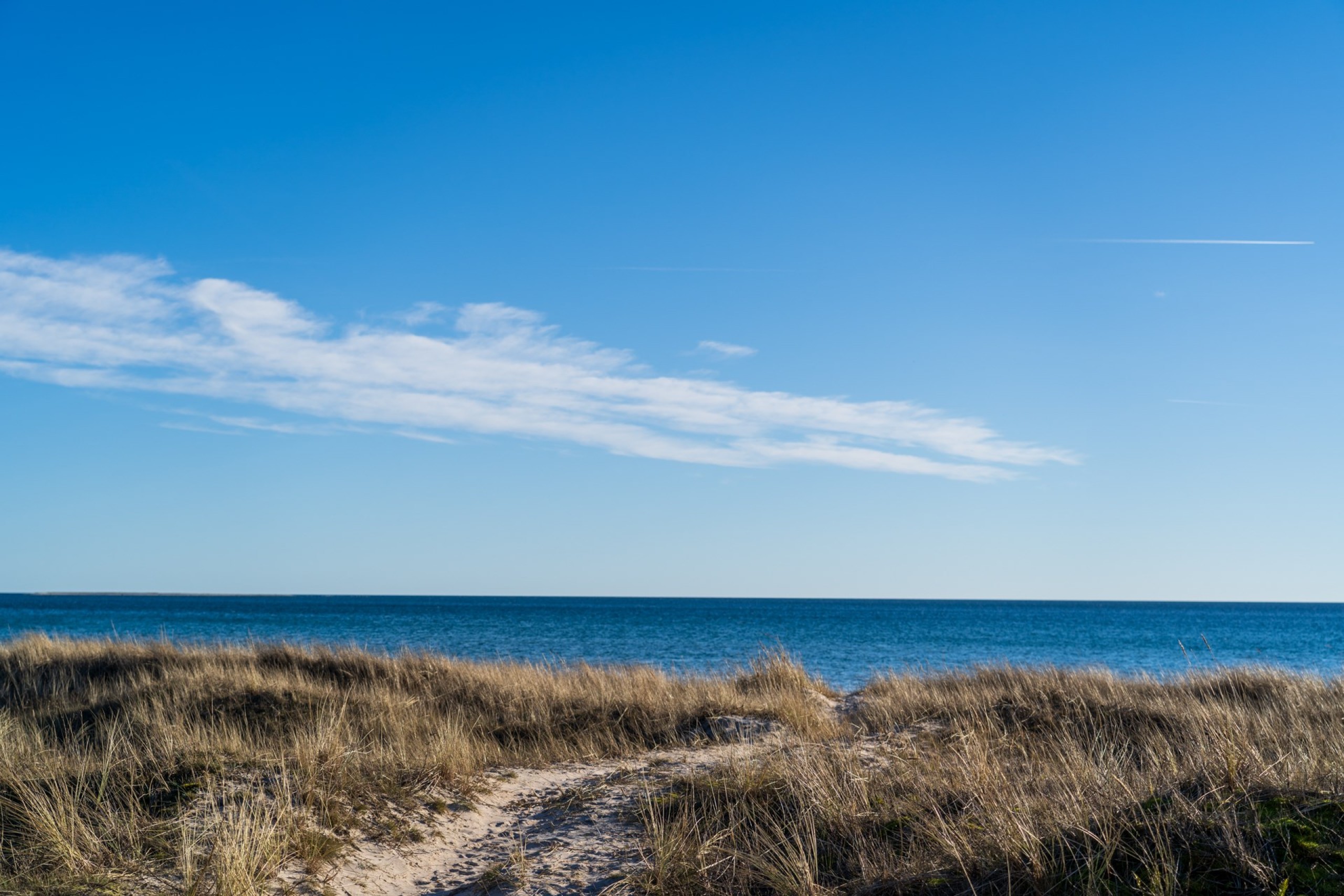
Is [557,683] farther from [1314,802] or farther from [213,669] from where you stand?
[1314,802]

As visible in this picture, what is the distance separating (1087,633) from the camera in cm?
6719

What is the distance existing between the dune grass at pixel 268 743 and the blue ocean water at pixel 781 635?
3.46 meters

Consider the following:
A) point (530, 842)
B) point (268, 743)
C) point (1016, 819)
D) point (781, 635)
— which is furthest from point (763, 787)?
point (781, 635)

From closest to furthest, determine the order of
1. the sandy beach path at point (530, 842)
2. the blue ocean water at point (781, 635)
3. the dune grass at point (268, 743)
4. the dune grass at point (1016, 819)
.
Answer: the dune grass at point (1016, 819), the dune grass at point (268, 743), the sandy beach path at point (530, 842), the blue ocean water at point (781, 635)

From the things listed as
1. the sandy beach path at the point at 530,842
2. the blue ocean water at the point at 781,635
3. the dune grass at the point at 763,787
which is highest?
the dune grass at the point at 763,787

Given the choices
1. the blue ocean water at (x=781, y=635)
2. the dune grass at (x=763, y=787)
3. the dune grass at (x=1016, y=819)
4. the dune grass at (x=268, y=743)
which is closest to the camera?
the dune grass at (x=1016, y=819)

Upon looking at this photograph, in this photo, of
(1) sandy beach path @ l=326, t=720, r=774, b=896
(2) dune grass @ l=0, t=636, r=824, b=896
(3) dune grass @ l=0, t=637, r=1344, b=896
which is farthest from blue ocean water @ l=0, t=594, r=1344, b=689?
(1) sandy beach path @ l=326, t=720, r=774, b=896

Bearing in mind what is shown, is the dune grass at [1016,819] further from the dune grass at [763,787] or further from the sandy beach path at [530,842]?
the sandy beach path at [530,842]

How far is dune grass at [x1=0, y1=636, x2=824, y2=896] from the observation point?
18.4 ft

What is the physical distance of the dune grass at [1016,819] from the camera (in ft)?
14.1

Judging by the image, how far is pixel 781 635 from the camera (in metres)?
58.9

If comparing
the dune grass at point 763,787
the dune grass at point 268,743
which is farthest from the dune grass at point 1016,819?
the dune grass at point 268,743

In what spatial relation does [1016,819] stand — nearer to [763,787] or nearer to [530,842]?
[763,787]

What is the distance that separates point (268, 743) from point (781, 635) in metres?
52.5
